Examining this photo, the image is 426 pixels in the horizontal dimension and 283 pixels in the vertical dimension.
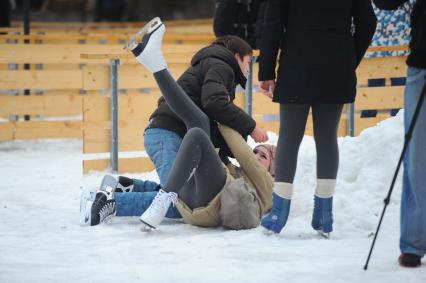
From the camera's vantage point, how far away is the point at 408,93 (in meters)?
4.76

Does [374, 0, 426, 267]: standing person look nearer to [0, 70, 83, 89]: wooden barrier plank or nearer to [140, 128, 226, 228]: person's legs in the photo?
[140, 128, 226, 228]: person's legs

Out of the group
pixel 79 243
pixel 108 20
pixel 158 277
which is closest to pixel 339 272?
pixel 158 277

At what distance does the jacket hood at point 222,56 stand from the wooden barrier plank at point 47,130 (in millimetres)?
4786

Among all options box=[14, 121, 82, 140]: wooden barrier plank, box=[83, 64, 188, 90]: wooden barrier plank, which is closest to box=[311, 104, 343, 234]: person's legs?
box=[83, 64, 188, 90]: wooden barrier plank

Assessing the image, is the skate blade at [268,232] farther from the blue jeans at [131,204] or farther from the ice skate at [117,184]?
the ice skate at [117,184]

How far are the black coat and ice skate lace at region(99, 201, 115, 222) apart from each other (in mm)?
1402

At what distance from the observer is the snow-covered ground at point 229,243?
468 centimetres

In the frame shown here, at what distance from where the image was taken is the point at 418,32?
15.5ft

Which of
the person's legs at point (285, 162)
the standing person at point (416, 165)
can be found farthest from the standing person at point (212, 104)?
the standing person at point (416, 165)

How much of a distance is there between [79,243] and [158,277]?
42.5 inches

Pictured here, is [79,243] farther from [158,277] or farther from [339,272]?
[339,272]

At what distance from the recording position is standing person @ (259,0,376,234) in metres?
5.34

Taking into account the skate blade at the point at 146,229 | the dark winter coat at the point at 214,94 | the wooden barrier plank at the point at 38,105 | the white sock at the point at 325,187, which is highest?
the dark winter coat at the point at 214,94

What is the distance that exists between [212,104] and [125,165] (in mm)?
3140
